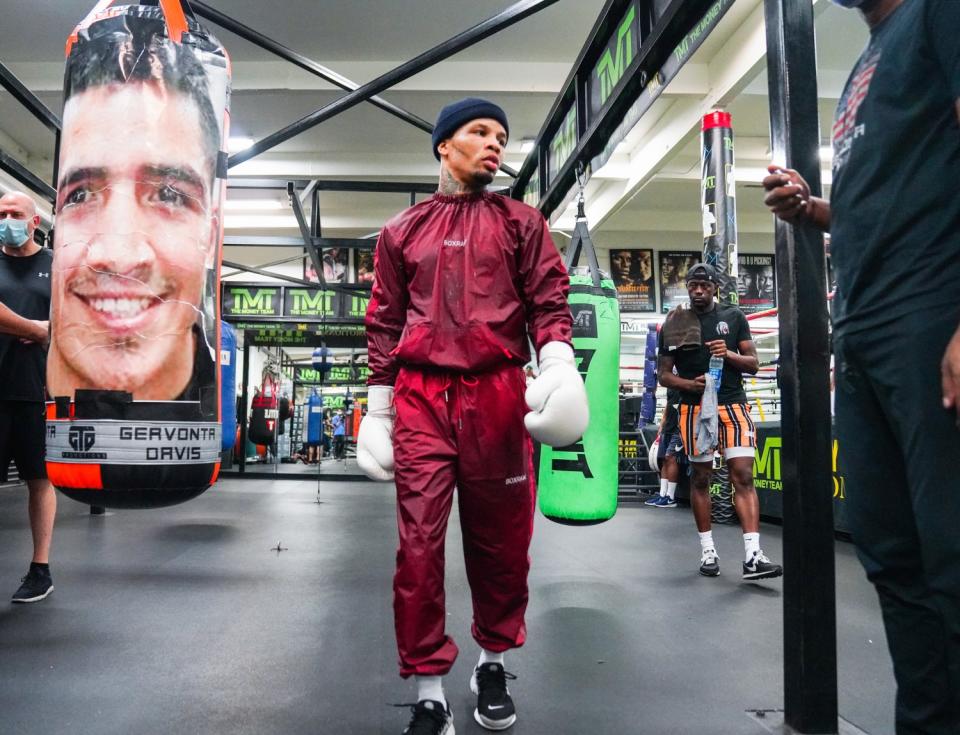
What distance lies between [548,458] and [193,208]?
1.50 metres

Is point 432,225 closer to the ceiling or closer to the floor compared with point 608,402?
closer to the ceiling

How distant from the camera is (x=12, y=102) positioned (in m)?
6.97

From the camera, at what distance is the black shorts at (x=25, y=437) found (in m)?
2.45

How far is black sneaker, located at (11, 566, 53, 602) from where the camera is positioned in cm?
242

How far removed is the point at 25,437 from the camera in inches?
97.3

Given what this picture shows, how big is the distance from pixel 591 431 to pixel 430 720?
4.18 ft

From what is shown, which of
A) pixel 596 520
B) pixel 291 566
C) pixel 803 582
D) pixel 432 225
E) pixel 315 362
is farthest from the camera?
pixel 315 362

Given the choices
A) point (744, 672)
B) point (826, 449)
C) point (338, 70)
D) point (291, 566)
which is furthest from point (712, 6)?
point (338, 70)

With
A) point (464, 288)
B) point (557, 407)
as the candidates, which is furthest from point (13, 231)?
point (557, 407)

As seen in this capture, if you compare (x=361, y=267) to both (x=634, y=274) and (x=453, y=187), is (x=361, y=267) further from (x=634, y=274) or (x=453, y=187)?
(x=453, y=187)

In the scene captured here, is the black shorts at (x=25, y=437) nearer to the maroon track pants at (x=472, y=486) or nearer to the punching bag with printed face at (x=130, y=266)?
the punching bag with printed face at (x=130, y=266)

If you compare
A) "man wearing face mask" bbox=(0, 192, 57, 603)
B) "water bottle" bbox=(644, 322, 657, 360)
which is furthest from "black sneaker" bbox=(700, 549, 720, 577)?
"water bottle" bbox=(644, 322, 657, 360)

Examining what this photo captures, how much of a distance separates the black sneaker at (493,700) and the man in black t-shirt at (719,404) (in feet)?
6.33

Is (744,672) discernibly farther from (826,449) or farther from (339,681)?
(339,681)
